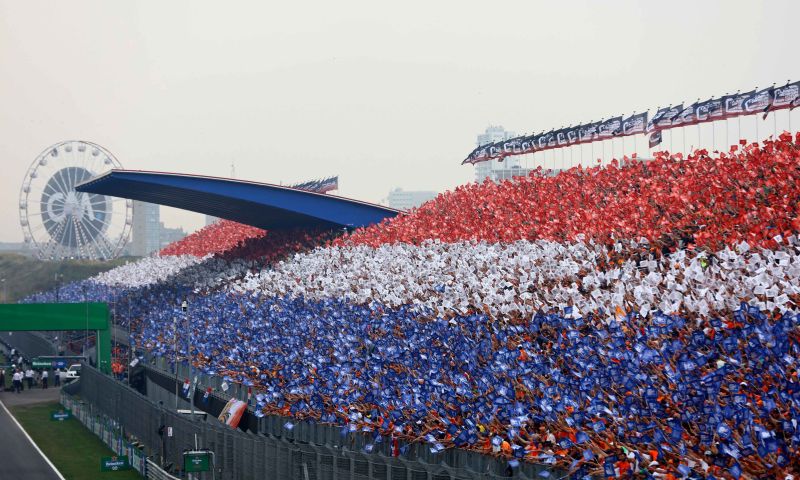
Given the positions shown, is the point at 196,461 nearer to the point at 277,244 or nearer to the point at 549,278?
the point at 549,278

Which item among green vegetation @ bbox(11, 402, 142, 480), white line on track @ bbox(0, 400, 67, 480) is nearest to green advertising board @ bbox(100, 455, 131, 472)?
green vegetation @ bbox(11, 402, 142, 480)

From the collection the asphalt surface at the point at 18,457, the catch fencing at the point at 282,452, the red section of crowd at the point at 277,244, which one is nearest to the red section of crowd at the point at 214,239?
the red section of crowd at the point at 277,244

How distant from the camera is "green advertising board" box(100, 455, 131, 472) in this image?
4106 cm

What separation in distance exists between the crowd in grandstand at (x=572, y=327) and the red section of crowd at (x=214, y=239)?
4385 centimetres

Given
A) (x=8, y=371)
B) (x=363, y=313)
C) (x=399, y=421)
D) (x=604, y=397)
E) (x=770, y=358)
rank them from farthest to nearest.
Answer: (x=8, y=371)
(x=363, y=313)
(x=399, y=421)
(x=604, y=397)
(x=770, y=358)

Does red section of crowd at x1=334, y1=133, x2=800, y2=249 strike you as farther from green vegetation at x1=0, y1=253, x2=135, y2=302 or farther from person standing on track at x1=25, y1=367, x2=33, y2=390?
green vegetation at x1=0, y1=253, x2=135, y2=302

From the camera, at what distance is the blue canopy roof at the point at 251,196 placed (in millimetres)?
67188

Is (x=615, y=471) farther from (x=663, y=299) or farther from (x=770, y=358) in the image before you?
(x=663, y=299)

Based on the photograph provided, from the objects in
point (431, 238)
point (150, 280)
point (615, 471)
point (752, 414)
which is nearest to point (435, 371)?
point (615, 471)

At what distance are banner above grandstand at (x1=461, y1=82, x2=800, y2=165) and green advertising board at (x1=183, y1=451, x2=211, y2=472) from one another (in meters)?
28.1

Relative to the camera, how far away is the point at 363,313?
42812 millimetres

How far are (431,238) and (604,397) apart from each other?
101 ft

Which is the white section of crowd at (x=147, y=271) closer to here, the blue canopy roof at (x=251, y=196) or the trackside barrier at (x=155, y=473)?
the blue canopy roof at (x=251, y=196)

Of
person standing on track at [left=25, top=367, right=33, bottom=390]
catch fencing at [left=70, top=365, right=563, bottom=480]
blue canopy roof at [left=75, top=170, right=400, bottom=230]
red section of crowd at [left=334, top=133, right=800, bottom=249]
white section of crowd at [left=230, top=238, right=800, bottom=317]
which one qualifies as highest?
blue canopy roof at [left=75, top=170, right=400, bottom=230]
